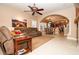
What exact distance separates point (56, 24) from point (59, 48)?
0.28m

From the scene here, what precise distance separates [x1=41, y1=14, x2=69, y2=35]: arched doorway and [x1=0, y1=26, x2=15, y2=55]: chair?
41cm

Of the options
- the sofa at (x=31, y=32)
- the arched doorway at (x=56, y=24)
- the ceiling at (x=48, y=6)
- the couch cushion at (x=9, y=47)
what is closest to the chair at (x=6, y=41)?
the couch cushion at (x=9, y=47)

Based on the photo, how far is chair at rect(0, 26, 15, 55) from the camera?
1.22 m

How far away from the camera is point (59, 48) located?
1.28 meters

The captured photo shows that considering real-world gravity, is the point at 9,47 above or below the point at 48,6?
below

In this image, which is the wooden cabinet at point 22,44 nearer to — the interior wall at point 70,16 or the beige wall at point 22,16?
the beige wall at point 22,16

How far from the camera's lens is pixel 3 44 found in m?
1.26

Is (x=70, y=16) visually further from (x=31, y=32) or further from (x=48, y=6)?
(x=31, y=32)

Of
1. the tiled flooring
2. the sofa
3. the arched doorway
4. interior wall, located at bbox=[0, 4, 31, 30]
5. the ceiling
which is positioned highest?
the ceiling

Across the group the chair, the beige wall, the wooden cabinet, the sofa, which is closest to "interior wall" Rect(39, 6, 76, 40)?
the beige wall

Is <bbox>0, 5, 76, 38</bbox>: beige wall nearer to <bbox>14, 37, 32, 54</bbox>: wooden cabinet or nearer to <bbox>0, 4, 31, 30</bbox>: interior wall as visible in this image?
<bbox>0, 4, 31, 30</bbox>: interior wall

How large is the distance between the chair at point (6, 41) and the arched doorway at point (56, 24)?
412 millimetres

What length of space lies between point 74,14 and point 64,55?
48 centimetres

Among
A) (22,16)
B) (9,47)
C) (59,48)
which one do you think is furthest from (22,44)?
(59,48)
